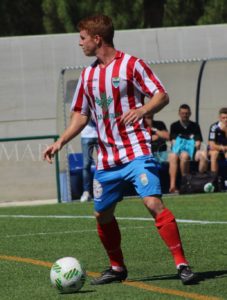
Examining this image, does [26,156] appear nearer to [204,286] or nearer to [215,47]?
[215,47]

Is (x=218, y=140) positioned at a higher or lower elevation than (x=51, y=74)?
lower

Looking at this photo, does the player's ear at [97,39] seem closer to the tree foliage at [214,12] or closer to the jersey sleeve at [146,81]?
the jersey sleeve at [146,81]

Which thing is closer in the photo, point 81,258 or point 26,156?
point 81,258

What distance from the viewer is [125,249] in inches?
431

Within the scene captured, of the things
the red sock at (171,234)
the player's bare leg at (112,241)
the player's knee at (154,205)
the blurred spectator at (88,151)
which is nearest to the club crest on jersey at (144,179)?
the player's knee at (154,205)

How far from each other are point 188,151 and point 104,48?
12.1m

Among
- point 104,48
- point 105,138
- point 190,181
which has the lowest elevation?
point 190,181

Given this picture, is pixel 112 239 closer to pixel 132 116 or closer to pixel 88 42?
pixel 132 116

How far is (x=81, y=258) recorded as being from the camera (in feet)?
33.9

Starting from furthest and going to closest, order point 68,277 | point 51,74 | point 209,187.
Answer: point 51,74 → point 209,187 → point 68,277

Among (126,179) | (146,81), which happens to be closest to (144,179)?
(126,179)

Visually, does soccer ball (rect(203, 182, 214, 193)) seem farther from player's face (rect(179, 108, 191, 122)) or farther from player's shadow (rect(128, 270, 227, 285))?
player's shadow (rect(128, 270, 227, 285))

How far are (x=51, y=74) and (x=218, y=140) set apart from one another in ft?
15.1

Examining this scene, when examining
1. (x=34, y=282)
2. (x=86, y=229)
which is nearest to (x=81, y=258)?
(x=34, y=282)
